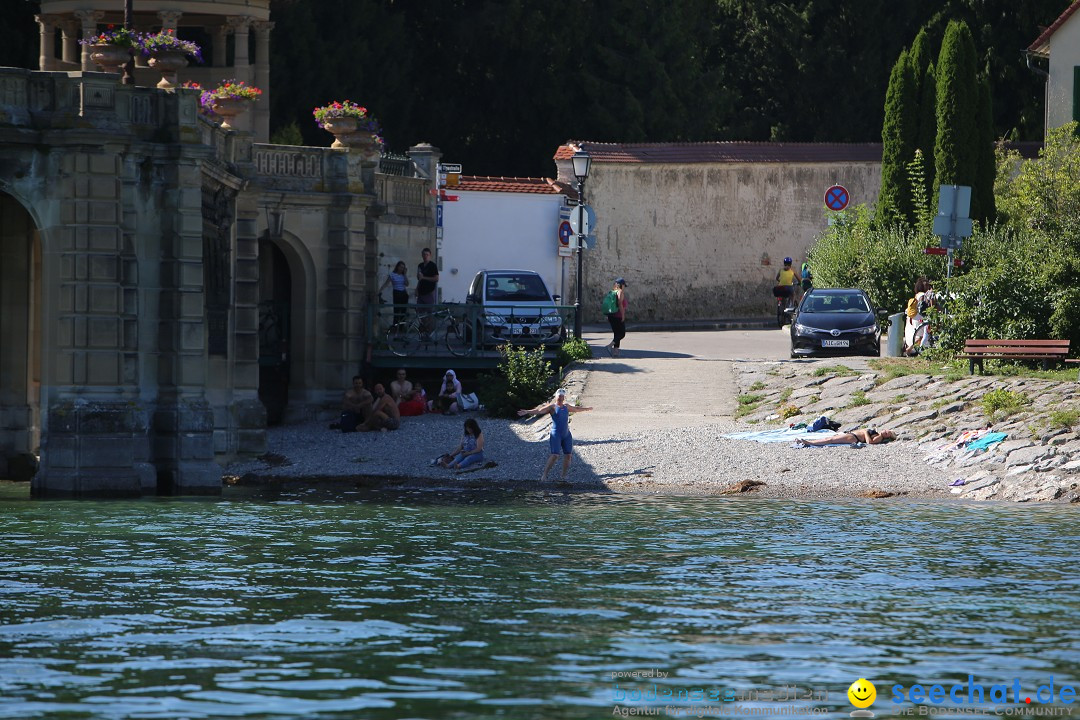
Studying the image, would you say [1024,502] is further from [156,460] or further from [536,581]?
[156,460]

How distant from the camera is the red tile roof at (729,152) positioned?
46.7 m

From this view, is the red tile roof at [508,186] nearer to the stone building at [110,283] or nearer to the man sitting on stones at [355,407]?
the man sitting on stones at [355,407]

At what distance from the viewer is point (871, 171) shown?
4812cm

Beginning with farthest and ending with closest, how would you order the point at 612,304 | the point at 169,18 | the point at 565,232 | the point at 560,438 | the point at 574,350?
the point at 565,232 → the point at 169,18 → the point at 612,304 → the point at 574,350 → the point at 560,438

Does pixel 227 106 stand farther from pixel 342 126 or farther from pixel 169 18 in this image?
pixel 169 18

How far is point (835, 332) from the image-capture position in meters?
34.3

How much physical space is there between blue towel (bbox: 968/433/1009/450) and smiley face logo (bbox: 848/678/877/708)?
14.1 meters

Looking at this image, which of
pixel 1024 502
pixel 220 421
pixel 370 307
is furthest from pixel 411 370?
pixel 1024 502

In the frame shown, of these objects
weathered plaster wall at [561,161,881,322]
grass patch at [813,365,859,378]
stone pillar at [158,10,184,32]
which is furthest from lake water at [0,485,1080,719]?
weathered plaster wall at [561,161,881,322]

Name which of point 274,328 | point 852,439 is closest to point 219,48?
point 274,328

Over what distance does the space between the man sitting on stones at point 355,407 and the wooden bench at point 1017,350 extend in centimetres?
1001

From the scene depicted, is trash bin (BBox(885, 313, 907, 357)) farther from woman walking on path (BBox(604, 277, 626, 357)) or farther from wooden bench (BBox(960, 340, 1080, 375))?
woman walking on path (BBox(604, 277, 626, 357))

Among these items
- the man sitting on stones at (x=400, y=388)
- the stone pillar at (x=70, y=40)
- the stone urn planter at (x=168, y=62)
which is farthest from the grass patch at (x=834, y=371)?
the stone pillar at (x=70, y=40)

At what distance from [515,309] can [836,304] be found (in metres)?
6.45
